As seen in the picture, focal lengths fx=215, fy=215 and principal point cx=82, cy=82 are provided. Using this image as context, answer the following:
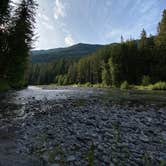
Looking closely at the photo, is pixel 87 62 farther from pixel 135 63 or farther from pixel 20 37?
pixel 20 37

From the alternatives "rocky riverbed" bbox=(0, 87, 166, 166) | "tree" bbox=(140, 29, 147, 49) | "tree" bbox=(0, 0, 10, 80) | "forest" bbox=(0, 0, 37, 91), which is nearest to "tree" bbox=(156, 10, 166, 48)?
"tree" bbox=(140, 29, 147, 49)

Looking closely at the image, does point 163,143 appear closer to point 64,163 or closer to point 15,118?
point 64,163

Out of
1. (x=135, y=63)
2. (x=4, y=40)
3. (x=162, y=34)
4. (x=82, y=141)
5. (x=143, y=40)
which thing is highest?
(x=143, y=40)

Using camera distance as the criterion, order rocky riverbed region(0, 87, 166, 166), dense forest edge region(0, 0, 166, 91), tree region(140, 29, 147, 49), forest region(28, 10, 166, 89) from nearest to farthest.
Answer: rocky riverbed region(0, 87, 166, 166) < dense forest edge region(0, 0, 166, 91) < forest region(28, 10, 166, 89) < tree region(140, 29, 147, 49)

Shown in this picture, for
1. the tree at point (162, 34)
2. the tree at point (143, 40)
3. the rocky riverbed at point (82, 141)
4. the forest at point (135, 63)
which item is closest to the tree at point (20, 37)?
the rocky riverbed at point (82, 141)

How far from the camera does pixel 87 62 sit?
343ft

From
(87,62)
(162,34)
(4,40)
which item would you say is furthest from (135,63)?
(4,40)

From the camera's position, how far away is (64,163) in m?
6.00

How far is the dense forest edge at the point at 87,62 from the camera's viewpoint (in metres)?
26.8

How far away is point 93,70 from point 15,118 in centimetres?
8438

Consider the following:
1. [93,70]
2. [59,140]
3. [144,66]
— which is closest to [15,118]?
[59,140]

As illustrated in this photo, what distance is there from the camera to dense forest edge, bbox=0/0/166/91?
1054 inches

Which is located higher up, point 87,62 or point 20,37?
point 87,62

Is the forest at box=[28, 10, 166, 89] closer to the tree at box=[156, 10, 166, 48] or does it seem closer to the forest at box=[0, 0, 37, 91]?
the tree at box=[156, 10, 166, 48]
